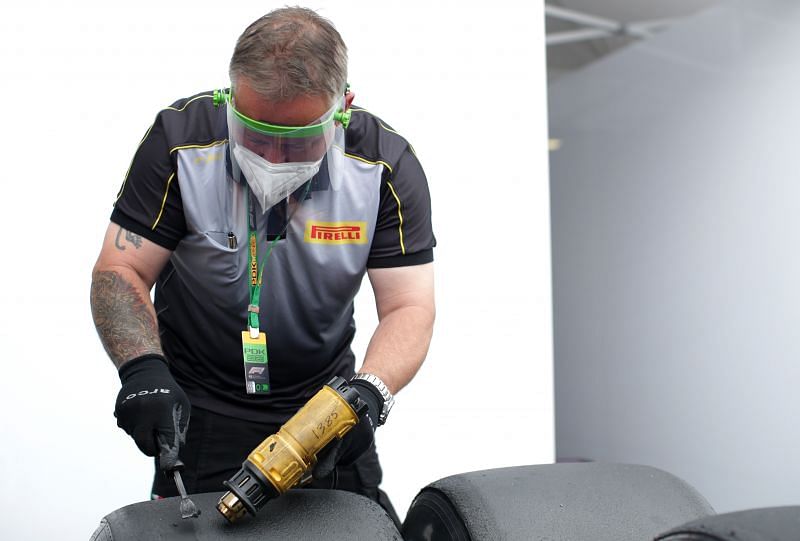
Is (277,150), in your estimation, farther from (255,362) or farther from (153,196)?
(255,362)

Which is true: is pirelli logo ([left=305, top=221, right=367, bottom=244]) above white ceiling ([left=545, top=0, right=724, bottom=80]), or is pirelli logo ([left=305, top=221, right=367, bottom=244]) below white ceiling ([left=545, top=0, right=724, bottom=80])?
below

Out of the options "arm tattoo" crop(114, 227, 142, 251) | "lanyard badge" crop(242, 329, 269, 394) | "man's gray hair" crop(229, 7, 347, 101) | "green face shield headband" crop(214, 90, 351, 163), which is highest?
"man's gray hair" crop(229, 7, 347, 101)

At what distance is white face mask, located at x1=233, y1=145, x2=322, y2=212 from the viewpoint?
4.60ft

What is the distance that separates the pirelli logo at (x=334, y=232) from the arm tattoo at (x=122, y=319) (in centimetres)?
30

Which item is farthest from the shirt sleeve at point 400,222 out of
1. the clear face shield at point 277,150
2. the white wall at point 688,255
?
the white wall at point 688,255

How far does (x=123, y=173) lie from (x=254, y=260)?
3.39 ft

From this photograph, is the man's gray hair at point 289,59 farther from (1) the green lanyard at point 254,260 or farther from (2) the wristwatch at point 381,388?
(2) the wristwatch at point 381,388

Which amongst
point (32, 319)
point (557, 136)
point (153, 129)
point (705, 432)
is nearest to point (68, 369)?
point (32, 319)

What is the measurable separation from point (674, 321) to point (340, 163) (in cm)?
292

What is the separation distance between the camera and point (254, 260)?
1510 millimetres

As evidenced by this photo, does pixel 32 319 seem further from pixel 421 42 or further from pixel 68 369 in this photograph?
pixel 421 42

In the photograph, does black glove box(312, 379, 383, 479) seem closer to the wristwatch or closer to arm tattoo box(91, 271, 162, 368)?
the wristwatch

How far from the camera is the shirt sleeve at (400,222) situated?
5.12 ft

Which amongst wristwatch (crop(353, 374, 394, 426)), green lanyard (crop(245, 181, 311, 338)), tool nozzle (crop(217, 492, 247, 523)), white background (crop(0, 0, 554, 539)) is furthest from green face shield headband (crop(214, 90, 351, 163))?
white background (crop(0, 0, 554, 539))
